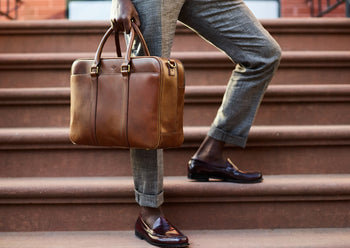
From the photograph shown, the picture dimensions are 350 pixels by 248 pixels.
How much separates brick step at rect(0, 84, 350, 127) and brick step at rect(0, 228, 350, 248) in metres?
0.54

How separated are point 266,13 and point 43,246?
9.55ft

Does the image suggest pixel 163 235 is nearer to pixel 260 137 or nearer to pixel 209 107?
pixel 260 137

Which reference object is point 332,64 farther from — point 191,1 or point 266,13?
point 266,13

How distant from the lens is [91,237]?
1.26 meters

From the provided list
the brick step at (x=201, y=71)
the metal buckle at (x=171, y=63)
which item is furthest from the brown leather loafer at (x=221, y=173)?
the brick step at (x=201, y=71)

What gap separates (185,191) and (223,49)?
1.76 feet

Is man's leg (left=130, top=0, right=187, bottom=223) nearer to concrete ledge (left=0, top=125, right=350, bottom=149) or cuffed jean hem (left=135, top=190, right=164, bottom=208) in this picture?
cuffed jean hem (left=135, top=190, right=164, bottom=208)

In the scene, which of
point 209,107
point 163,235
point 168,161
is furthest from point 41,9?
point 163,235

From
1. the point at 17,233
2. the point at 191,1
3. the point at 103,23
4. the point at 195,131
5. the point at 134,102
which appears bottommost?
the point at 17,233

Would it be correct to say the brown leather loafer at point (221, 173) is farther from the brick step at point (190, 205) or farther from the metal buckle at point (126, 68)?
the metal buckle at point (126, 68)

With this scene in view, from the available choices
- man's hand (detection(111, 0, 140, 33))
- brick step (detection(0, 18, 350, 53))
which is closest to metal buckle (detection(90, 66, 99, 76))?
man's hand (detection(111, 0, 140, 33))

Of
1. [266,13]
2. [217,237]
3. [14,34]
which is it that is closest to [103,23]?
[14,34]

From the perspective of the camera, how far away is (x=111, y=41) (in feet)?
6.63

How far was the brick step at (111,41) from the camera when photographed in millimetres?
2010
